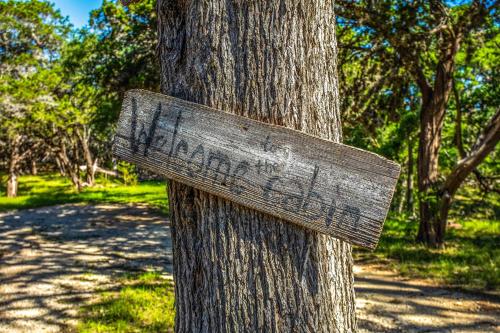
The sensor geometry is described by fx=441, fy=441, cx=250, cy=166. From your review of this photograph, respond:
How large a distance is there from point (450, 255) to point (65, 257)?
235 inches

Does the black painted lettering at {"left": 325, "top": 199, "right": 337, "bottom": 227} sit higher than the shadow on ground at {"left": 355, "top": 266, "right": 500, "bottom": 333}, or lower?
higher

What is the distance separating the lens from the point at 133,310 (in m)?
4.47

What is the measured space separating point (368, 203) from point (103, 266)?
5718mm

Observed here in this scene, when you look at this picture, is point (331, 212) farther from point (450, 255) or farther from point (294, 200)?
point (450, 255)

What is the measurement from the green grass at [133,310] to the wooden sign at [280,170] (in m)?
3.07

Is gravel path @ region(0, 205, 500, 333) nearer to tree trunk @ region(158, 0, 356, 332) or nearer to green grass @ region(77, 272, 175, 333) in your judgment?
green grass @ region(77, 272, 175, 333)

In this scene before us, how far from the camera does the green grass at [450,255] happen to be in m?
5.74

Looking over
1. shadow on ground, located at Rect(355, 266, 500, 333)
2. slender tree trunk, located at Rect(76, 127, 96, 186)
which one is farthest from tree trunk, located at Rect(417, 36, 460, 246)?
slender tree trunk, located at Rect(76, 127, 96, 186)

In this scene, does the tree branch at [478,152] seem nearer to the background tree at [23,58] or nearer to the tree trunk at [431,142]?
the tree trunk at [431,142]

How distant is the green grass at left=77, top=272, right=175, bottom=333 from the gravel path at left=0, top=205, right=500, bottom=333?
202 millimetres

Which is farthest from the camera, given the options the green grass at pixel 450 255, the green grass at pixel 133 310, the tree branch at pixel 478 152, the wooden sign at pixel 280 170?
the tree branch at pixel 478 152

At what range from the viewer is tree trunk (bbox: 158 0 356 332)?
1.40 m

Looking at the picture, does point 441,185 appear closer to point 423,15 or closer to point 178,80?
point 423,15

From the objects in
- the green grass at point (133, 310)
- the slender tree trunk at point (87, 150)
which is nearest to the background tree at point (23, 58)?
the slender tree trunk at point (87, 150)
